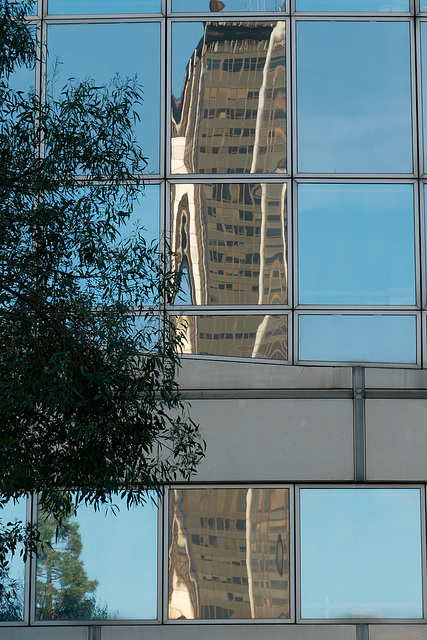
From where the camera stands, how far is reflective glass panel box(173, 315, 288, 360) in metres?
10.8

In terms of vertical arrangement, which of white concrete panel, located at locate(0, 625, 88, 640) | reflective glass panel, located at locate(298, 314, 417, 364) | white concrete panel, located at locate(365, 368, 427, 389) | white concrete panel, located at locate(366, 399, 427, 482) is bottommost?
white concrete panel, located at locate(0, 625, 88, 640)

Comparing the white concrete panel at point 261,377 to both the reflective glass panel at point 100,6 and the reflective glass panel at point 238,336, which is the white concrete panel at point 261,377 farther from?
the reflective glass panel at point 100,6

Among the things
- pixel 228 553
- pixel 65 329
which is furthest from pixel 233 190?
pixel 65 329

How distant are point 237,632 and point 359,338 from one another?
4028mm

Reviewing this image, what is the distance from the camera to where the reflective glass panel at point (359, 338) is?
10.8m

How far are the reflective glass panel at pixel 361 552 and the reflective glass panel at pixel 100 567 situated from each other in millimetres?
2005

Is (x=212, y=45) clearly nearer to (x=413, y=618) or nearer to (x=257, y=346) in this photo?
(x=257, y=346)

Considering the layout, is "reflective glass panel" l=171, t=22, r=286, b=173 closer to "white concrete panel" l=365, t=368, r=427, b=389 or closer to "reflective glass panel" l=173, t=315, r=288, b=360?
"reflective glass panel" l=173, t=315, r=288, b=360

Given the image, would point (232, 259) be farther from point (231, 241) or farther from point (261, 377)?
point (261, 377)

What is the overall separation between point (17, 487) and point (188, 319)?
509cm

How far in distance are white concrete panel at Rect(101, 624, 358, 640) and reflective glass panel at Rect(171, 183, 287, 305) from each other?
412 cm

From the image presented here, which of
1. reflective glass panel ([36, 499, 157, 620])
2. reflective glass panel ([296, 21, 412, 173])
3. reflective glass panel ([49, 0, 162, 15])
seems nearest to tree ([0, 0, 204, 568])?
reflective glass panel ([36, 499, 157, 620])

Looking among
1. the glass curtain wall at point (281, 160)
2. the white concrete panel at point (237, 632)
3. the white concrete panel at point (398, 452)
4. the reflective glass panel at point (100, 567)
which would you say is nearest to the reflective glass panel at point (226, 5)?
the glass curtain wall at point (281, 160)

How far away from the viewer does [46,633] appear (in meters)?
10.4
